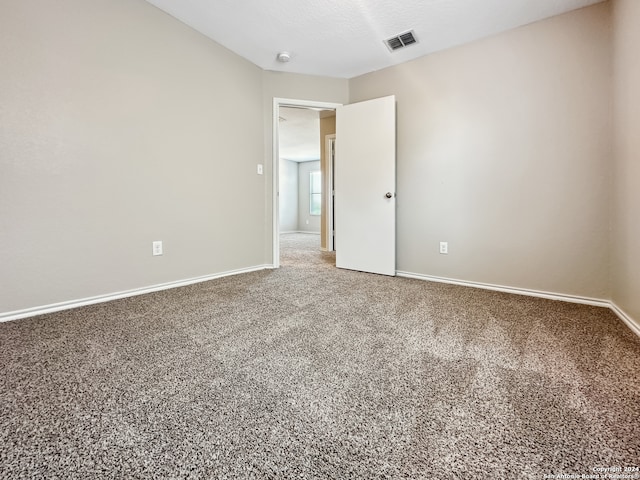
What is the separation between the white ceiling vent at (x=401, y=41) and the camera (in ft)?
8.61

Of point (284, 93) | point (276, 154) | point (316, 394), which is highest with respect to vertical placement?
point (284, 93)

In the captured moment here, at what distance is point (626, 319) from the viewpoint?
1.83 meters

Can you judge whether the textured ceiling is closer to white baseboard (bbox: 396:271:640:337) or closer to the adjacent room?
the adjacent room

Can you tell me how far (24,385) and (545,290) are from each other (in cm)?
333

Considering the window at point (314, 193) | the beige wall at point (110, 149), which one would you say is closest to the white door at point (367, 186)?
the beige wall at point (110, 149)

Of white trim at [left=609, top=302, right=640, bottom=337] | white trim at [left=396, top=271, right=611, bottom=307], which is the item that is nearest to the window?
white trim at [left=396, top=271, right=611, bottom=307]

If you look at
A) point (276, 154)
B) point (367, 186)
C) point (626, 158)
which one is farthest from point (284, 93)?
point (626, 158)

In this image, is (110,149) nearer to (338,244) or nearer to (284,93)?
(284,93)

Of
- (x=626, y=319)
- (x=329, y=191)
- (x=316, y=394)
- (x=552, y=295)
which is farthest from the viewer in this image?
(x=329, y=191)

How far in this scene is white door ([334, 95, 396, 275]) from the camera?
315 cm

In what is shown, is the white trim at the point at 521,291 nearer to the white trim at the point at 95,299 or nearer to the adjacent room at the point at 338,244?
the adjacent room at the point at 338,244

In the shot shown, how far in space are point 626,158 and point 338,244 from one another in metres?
2.54

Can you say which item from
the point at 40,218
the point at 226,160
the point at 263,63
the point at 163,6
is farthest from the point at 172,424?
the point at 263,63

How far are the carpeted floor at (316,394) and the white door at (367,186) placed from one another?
1.32m
